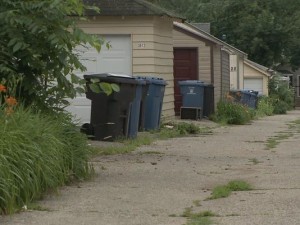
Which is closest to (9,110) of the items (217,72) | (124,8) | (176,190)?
(176,190)

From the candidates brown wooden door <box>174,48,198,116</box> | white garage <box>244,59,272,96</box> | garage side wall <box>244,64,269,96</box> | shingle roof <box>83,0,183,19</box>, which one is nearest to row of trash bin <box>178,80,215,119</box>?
brown wooden door <box>174,48,198,116</box>

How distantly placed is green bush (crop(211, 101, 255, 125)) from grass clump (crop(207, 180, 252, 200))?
15.0 m

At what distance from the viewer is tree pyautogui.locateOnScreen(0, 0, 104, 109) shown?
31.9 feet

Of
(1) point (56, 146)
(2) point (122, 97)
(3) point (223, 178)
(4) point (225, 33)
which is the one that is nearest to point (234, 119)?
(2) point (122, 97)

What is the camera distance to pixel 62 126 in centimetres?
985

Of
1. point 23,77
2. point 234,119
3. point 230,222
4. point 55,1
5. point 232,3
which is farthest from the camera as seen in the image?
point 232,3

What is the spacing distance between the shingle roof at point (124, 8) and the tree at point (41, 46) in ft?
28.2

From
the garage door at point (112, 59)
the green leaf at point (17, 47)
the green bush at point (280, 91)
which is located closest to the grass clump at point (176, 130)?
the garage door at point (112, 59)

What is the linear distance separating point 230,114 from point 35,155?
17524 mm

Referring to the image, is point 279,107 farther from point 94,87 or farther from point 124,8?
point 94,87

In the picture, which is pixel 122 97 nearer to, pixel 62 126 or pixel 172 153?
pixel 172 153

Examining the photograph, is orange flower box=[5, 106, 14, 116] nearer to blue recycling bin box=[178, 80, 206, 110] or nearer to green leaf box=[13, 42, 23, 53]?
green leaf box=[13, 42, 23, 53]

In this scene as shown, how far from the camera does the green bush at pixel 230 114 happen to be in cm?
2483

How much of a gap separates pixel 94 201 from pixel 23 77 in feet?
8.50
